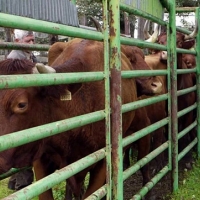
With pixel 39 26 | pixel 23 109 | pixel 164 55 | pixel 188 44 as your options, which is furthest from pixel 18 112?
Answer: pixel 188 44

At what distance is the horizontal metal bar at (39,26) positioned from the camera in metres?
1.75

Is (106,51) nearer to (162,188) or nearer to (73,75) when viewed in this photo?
(73,75)

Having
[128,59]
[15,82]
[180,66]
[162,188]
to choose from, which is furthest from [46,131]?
[180,66]

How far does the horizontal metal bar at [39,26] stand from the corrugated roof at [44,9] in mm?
191

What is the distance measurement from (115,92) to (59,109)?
0.59 metres

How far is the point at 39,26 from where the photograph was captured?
1973 millimetres

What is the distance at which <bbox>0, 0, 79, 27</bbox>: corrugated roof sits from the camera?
2.07 metres

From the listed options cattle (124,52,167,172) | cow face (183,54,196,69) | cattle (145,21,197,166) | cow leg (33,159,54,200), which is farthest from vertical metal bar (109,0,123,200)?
cow face (183,54,196,69)

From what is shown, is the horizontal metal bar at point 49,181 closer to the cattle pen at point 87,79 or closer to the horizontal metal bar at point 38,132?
the cattle pen at point 87,79

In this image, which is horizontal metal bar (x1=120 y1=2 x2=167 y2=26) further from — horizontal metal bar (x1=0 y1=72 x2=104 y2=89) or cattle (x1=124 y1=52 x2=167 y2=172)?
cattle (x1=124 y1=52 x2=167 y2=172)

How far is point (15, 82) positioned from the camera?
178 cm

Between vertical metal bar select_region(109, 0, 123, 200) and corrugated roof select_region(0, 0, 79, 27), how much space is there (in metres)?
0.28

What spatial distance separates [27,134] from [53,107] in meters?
1.16

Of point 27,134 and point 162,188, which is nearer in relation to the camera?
point 27,134
